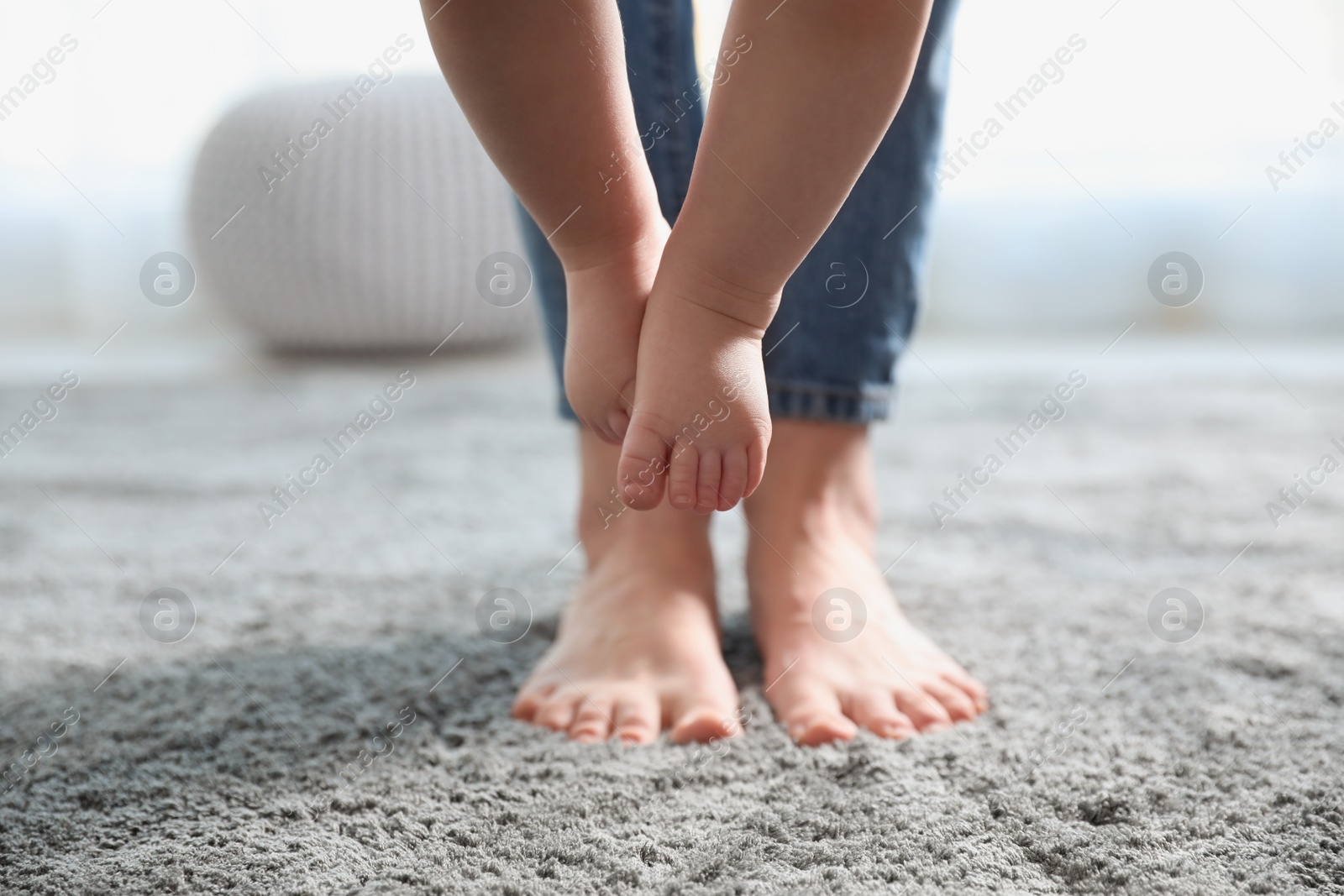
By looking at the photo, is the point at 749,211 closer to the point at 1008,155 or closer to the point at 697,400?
the point at 697,400

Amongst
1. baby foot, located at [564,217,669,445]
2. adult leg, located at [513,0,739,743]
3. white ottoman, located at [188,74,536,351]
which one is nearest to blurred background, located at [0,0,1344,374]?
white ottoman, located at [188,74,536,351]

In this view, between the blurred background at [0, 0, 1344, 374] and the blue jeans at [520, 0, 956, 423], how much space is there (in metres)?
1.33

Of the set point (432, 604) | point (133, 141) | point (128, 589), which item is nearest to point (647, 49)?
point (432, 604)

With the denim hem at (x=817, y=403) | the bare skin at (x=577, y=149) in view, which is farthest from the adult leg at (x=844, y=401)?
the bare skin at (x=577, y=149)

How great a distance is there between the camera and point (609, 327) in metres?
0.54

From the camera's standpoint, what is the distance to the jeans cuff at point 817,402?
73 centimetres

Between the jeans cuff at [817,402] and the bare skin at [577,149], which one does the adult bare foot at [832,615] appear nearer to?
the jeans cuff at [817,402]

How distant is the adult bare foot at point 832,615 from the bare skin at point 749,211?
0.18m

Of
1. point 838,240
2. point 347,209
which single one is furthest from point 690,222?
point 347,209

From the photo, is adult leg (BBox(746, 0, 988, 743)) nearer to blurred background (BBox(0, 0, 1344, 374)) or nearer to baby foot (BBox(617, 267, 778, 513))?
baby foot (BBox(617, 267, 778, 513))

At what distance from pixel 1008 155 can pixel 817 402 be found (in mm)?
1767

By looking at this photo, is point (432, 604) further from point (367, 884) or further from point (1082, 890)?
point (1082, 890)

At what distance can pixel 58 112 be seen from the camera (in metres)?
2.21

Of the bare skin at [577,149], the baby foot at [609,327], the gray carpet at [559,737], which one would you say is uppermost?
the bare skin at [577,149]
